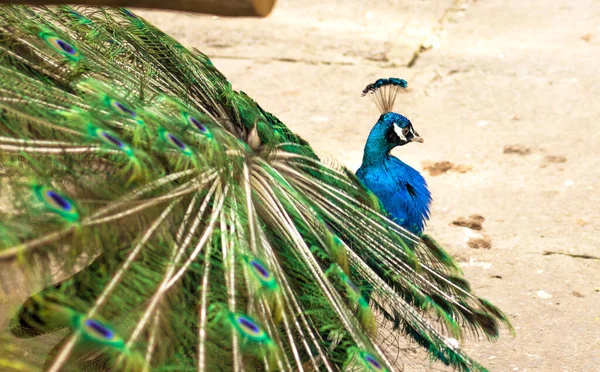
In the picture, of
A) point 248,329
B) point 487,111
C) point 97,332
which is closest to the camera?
point 97,332

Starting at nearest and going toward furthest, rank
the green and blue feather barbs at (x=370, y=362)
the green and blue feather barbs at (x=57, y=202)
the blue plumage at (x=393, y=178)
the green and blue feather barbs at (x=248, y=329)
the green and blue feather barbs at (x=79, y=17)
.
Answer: the green and blue feather barbs at (x=57, y=202) → the green and blue feather barbs at (x=248, y=329) → the green and blue feather barbs at (x=370, y=362) → the green and blue feather barbs at (x=79, y=17) → the blue plumage at (x=393, y=178)

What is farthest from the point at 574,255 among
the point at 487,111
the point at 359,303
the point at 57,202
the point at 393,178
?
the point at 57,202

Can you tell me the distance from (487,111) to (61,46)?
2746 millimetres

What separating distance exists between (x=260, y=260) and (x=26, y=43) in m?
0.79

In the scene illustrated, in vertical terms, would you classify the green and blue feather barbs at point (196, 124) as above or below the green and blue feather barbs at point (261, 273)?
above

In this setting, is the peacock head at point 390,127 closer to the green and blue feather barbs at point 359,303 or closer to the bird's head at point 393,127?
the bird's head at point 393,127

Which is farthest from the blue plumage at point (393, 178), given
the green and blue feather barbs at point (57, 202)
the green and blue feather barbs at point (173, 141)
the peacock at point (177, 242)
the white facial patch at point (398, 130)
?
the green and blue feather barbs at point (57, 202)

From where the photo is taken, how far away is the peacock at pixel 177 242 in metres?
1.48

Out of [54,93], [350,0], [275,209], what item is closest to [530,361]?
[275,209]

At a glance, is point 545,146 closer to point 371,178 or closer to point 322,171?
point 371,178

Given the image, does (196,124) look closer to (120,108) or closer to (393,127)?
(120,108)

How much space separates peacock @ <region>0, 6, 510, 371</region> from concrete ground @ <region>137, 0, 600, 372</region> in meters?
0.64

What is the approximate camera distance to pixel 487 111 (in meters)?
4.18

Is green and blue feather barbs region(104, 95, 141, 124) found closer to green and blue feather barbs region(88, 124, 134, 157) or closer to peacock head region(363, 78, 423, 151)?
green and blue feather barbs region(88, 124, 134, 157)
